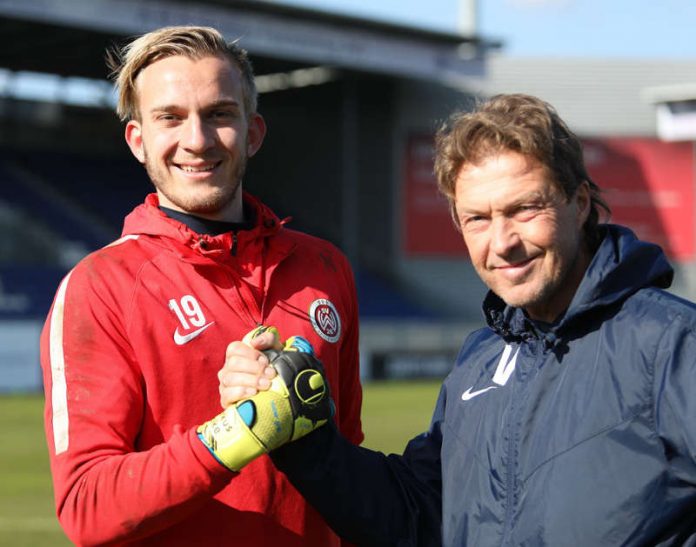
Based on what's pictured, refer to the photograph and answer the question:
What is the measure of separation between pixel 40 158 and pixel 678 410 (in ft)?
85.2

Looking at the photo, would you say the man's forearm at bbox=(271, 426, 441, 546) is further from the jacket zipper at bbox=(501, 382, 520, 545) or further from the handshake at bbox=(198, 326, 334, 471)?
the jacket zipper at bbox=(501, 382, 520, 545)

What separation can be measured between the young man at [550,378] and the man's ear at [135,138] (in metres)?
0.76

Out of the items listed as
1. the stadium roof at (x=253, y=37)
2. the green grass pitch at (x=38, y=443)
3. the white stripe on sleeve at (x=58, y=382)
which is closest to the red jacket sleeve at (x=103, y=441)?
the white stripe on sleeve at (x=58, y=382)

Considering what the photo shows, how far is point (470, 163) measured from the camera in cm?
262

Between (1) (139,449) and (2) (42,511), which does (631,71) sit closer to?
(2) (42,511)

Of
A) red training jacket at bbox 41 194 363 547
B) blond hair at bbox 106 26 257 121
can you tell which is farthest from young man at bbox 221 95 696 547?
blond hair at bbox 106 26 257 121

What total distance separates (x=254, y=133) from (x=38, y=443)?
34.1ft

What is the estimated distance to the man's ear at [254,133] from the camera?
3.27 meters

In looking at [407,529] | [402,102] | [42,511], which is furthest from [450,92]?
[407,529]

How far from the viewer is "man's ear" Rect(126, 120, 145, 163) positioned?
3.14 m

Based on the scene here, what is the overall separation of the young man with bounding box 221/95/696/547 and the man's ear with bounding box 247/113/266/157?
70 cm

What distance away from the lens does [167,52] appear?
304 centimetres

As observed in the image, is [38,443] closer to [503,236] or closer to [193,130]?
[193,130]

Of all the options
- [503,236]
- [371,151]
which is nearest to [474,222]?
[503,236]
